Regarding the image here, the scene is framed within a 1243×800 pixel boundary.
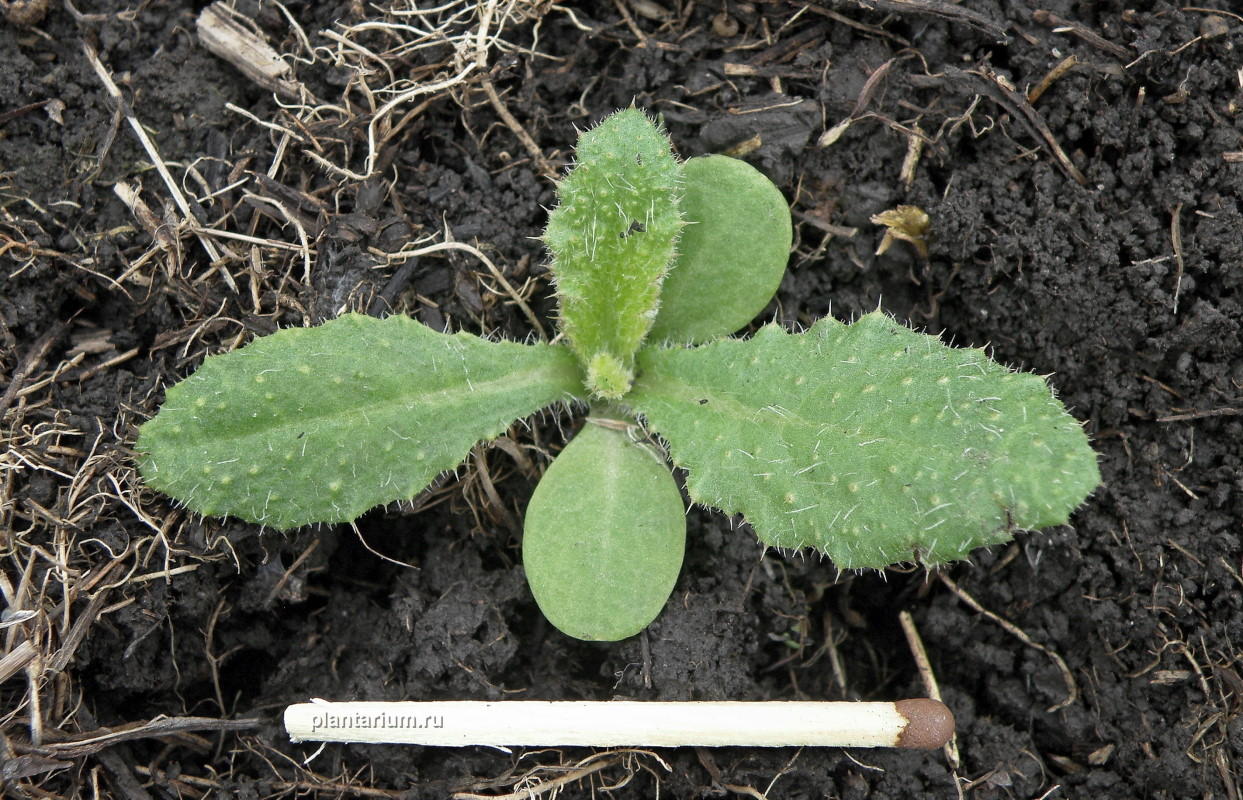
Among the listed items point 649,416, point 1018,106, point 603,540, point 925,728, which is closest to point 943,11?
point 1018,106

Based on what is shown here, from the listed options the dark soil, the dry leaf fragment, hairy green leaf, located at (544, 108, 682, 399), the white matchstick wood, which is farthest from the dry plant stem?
the dry leaf fragment

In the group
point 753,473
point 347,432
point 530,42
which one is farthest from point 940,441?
point 530,42

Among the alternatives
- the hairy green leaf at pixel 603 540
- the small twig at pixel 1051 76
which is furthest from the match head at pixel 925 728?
the small twig at pixel 1051 76

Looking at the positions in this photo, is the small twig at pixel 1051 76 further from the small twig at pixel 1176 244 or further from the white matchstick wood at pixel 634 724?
the white matchstick wood at pixel 634 724

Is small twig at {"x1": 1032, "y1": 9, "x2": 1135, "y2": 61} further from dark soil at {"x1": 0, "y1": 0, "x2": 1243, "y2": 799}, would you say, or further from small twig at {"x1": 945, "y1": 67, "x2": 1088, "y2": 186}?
small twig at {"x1": 945, "y1": 67, "x2": 1088, "y2": 186}

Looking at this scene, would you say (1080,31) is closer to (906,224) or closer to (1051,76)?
(1051,76)
